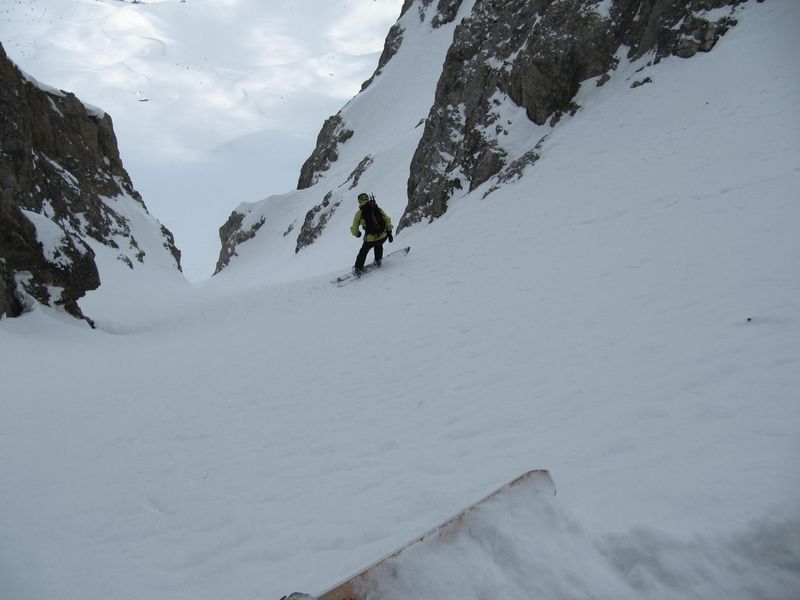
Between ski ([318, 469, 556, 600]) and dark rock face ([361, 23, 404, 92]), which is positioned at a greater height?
dark rock face ([361, 23, 404, 92])

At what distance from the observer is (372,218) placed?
464 inches

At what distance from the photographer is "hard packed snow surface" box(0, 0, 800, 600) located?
2316 millimetres

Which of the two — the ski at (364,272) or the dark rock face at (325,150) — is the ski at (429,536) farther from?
the dark rock face at (325,150)

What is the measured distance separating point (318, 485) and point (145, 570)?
1.22 metres

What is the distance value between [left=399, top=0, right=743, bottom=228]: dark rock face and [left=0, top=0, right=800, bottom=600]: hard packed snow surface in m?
4.92

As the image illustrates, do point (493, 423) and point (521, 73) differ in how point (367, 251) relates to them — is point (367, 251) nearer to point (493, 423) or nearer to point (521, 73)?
point (493, 423)

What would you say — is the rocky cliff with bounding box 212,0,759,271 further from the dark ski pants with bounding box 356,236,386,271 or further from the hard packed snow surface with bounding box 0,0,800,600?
the dark ski pants with bounding box 356,236,386,271

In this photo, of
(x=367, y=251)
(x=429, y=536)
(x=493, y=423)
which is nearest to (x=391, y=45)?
(x=367, y=251)

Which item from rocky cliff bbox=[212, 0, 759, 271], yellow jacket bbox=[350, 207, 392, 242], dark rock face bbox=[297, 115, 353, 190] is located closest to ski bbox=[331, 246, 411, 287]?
yellow jacket bbox=[350, 207, 392, 242]

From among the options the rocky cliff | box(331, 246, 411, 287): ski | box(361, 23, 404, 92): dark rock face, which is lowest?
box(331, 246, 411, 287): ski

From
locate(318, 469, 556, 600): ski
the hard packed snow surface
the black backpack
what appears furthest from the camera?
the black backpack

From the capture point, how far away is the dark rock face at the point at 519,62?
1431 cm

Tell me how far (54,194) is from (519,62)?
2210cm

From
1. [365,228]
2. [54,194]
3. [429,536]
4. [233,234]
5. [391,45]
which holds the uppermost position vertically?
[391,45]
